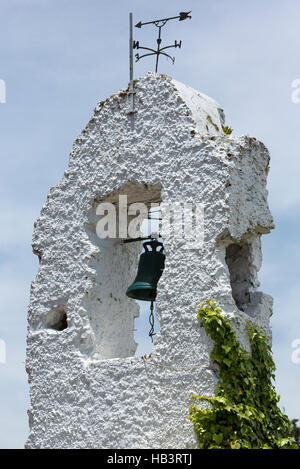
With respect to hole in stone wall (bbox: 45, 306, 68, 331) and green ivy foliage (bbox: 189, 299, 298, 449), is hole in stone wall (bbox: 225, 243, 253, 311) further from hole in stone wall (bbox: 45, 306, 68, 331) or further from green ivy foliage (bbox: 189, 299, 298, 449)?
hole in stone wall (bbox: 45, 306, 68, 331)

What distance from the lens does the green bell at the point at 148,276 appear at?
6.75m

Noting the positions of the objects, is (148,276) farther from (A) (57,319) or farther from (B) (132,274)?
(A) (57,319)

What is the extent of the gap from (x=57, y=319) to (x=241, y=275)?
1691 millimetres

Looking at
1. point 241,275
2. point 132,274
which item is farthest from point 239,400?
point 132,274

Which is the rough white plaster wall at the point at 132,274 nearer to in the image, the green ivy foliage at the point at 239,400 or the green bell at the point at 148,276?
the green ivy foliage at the point at 239,400

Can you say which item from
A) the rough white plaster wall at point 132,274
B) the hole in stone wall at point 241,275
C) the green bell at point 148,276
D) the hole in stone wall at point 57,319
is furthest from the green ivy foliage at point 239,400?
the hole in stone wall at point 57,319

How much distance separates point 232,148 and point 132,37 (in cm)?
162

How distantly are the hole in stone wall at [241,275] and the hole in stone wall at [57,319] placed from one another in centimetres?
152

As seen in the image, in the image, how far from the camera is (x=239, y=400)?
5969 millimetres

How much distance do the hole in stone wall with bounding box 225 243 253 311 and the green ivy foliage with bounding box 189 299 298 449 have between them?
1.67 ft

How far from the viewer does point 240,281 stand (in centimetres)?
690
